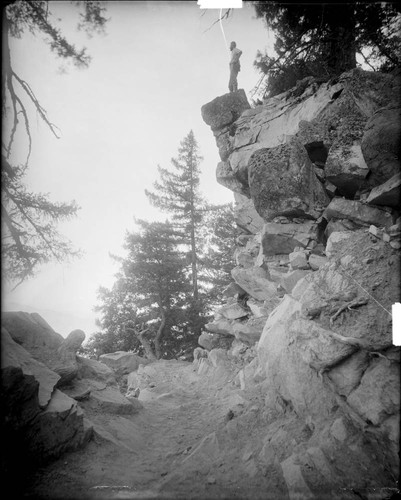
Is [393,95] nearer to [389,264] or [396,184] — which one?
[396,184]

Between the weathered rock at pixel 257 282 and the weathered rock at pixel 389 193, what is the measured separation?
426 centimetres

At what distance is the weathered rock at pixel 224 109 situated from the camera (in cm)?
1234

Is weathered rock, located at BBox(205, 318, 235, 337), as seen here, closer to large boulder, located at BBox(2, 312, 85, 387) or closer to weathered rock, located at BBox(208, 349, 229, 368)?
weathered rock, located at BBox(208, 349, 229, 368)

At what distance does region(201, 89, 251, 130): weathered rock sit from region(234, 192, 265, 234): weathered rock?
444cm

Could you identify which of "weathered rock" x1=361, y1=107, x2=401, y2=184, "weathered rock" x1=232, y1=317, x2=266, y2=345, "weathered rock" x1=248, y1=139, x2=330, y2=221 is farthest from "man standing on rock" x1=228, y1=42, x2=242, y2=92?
"weathered rock" x1=232, y1=317, x2=266, y2=345

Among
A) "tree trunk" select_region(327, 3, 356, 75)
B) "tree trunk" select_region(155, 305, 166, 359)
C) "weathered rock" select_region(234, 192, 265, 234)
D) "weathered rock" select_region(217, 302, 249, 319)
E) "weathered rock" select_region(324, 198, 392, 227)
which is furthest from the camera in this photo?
"tree trunk" select_region(155, 305, 166, 359)

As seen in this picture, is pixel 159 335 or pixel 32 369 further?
pixel 159 335

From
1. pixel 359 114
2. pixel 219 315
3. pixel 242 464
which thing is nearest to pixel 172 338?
pixel 219 315

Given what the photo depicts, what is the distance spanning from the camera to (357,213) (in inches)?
236

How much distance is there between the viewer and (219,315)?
1138cm

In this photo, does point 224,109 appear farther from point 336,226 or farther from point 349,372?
point 349,372

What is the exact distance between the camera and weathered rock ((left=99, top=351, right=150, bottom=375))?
12047 millimetres

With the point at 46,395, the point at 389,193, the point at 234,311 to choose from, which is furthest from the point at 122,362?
the point at 389,193

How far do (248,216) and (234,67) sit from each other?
8566 millimetres
